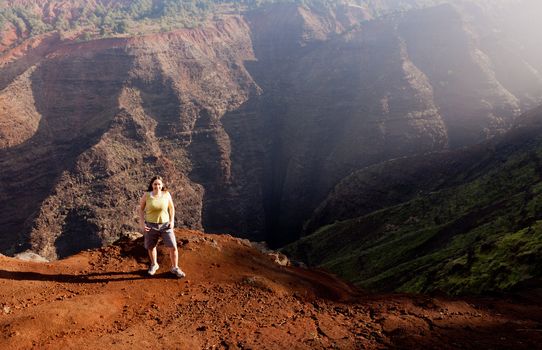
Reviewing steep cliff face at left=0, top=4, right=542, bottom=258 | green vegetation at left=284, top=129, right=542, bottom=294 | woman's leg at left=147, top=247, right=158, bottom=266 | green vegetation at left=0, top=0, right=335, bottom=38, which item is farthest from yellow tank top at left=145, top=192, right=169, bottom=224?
green vegetation at left=0, top=0, right=335, bottom=38

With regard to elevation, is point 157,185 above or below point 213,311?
above

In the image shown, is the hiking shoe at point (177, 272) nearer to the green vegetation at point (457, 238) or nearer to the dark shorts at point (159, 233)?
the dark shorts at point (159, 233)

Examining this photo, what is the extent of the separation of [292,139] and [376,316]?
9671 centimetres

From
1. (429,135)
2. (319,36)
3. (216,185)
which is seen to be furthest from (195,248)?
(319,36)

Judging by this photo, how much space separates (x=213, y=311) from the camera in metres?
12.7

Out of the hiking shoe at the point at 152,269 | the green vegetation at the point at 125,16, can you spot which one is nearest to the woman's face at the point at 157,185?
the hiking shoe at the point at 152,269

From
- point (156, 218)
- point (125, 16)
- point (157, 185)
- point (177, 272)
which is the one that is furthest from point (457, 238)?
point (125, 16)

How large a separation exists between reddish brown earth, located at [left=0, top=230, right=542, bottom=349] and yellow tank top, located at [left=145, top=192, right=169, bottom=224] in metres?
2.04

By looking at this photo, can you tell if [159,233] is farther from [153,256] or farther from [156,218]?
[153,256]

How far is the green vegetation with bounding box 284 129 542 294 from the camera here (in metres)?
23.0

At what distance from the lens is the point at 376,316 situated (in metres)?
13.3

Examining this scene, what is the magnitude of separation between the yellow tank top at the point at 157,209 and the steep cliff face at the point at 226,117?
62359 millimetres

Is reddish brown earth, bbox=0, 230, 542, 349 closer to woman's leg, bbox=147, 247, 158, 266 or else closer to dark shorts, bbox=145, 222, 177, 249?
woman's leg, bbox=147, 247, 158, 266

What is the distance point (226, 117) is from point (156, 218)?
302 feet
